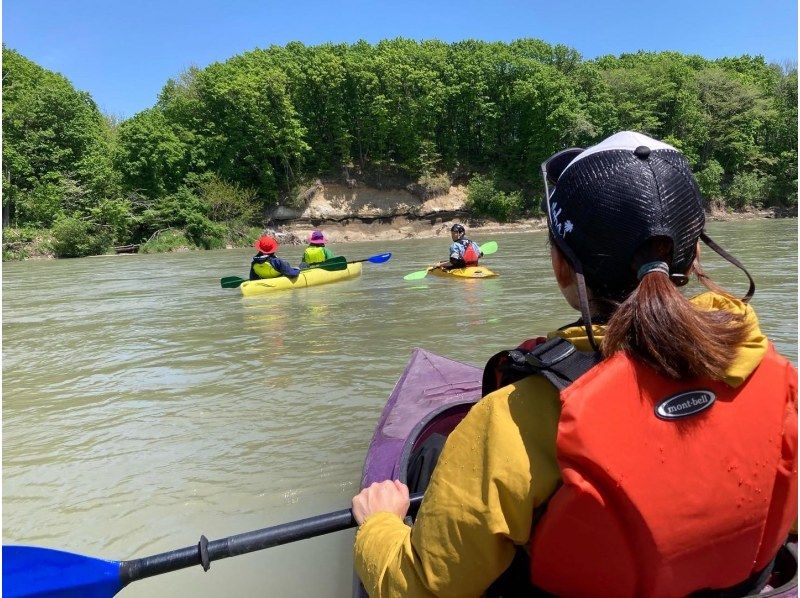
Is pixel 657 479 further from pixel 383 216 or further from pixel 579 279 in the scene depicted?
pixel 383 216

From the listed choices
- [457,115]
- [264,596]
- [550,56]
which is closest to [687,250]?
[264,596]

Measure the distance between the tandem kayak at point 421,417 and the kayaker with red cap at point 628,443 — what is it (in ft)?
1.37

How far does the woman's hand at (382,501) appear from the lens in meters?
1.50

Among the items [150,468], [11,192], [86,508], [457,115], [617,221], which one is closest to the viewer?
[617,221]

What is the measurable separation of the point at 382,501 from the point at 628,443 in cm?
71

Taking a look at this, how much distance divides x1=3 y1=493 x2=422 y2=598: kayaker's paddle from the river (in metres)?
0.47

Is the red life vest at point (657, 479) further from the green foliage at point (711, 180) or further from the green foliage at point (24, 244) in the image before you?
the green foliage at point (711, 180)

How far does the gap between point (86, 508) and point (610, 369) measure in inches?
104

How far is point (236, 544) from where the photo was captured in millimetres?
1737

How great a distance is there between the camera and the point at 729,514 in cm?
109

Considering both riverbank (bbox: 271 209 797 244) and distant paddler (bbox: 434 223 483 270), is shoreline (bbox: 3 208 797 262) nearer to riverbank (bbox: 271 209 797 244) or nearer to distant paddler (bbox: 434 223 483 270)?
riverbank (bbox: 271 209 797 244)

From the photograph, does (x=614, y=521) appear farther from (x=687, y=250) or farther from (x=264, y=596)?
(x=264, y=596)

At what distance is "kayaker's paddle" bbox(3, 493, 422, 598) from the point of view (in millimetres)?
1711

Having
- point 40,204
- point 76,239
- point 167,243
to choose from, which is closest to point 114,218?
point 76,239
